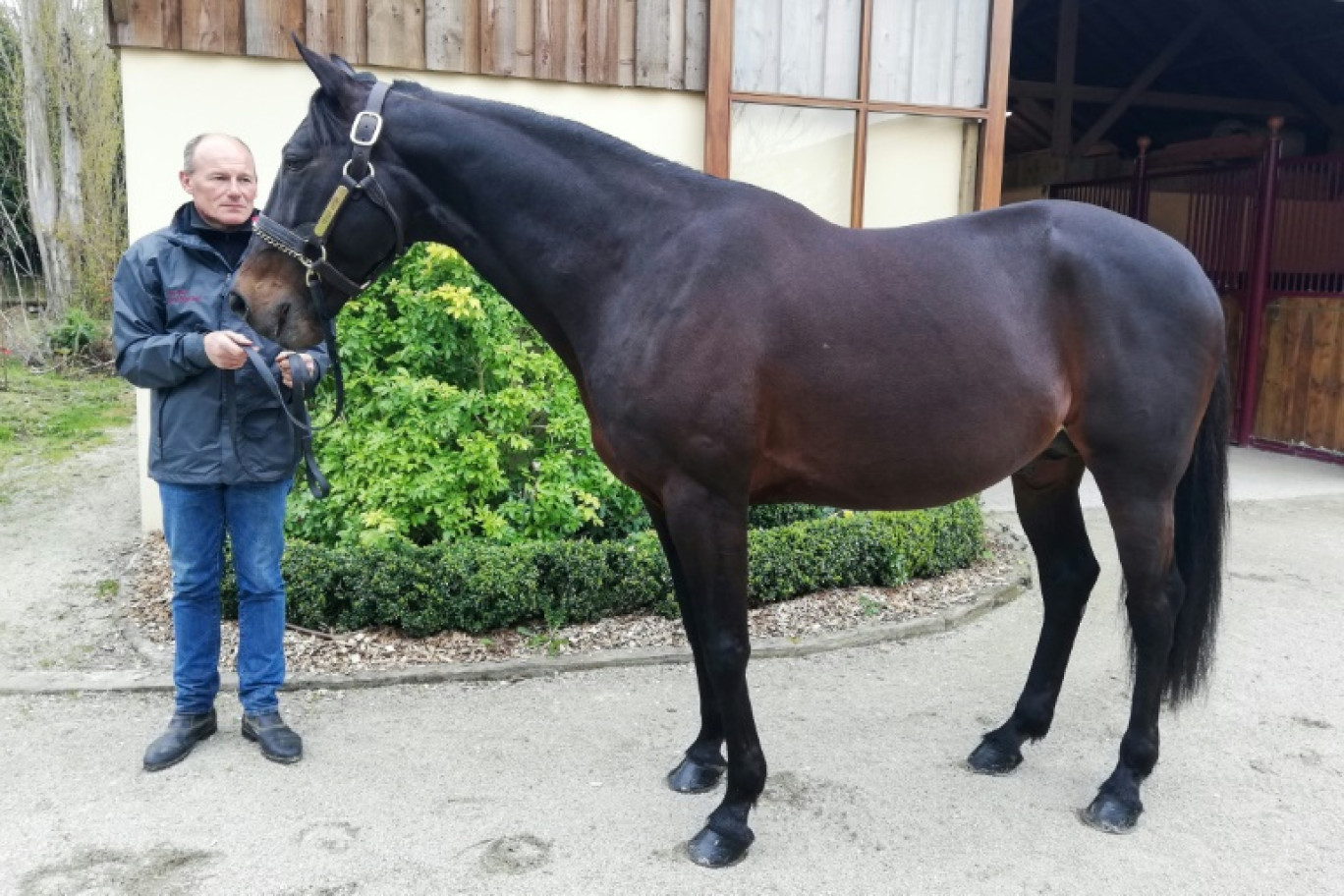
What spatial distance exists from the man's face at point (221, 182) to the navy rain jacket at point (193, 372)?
11cm

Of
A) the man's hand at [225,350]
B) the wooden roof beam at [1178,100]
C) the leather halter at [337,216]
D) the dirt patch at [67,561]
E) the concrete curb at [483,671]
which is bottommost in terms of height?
the dirt patch at [67,561]

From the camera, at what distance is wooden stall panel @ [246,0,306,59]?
500 centimetres

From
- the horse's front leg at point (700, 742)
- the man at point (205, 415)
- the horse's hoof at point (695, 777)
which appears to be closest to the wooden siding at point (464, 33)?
the man at point (205, 415)

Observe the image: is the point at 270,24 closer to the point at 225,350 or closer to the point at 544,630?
the point at 225,350

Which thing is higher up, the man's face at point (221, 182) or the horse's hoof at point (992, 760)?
the man's face at point (221, 182)

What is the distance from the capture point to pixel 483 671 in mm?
3830

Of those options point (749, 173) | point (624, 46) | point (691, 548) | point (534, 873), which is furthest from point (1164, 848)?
point (624, 46)

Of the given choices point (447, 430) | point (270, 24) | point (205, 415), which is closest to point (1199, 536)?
point (447, 430)

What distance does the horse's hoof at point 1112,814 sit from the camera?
2795mm

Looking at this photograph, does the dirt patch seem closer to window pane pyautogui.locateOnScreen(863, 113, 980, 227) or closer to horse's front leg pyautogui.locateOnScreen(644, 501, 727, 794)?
horse's front leg pyautogui.locateOnScreen(644, 501, 727, 794)

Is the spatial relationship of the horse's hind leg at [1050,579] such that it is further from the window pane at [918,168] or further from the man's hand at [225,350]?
the window pane at [918,168]

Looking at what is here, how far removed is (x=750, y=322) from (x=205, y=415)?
179 cm

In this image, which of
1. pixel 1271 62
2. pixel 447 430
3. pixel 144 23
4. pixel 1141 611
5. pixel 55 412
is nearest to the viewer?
pixel 1141 611

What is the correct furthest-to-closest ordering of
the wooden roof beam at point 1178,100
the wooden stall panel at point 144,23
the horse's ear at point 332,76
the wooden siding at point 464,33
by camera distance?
the wooden roof beam at point 1178,100 → the wooden siding at point 464,33 → the wooden stall panel at point 144,23 → the horse's ear at point 332,76
